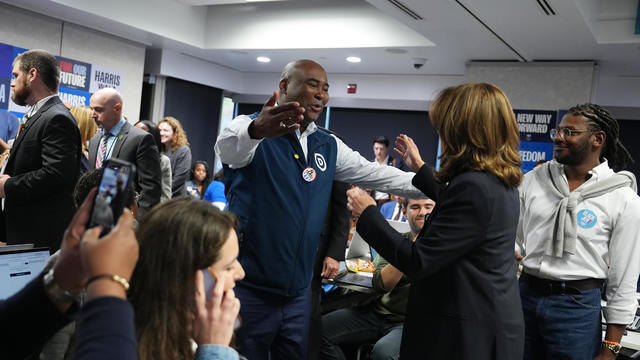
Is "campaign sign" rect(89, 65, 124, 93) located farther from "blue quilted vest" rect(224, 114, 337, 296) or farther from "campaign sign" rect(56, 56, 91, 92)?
"blue quilted vest" rect(224, 114, 337, 296)

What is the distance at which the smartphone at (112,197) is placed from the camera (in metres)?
0.80

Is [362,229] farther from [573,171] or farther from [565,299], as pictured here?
[573,171]

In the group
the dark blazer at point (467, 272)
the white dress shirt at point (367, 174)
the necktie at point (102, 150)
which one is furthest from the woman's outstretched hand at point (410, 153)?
the necktie at point (102, 150)

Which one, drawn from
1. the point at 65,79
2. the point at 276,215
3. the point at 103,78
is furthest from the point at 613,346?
the point at 103,78

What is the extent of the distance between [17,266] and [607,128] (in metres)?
2.39

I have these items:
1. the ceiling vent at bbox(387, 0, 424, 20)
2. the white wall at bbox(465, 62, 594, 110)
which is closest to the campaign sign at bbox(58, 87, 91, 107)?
the ceiling vent at bbox(387, 0, 424, 20)

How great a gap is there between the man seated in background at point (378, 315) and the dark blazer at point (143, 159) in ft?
4.39

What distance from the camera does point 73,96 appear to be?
7.17 meters

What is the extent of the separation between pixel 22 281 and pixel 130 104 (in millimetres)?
6680

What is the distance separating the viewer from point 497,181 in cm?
167

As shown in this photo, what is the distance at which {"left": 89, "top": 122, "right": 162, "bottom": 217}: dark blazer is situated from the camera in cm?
343

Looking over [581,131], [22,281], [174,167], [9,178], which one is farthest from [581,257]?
[174,167]

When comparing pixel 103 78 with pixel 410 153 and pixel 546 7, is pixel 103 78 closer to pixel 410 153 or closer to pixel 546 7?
pixel 546 7

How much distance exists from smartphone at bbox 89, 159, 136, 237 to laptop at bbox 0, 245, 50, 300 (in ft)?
3.30
